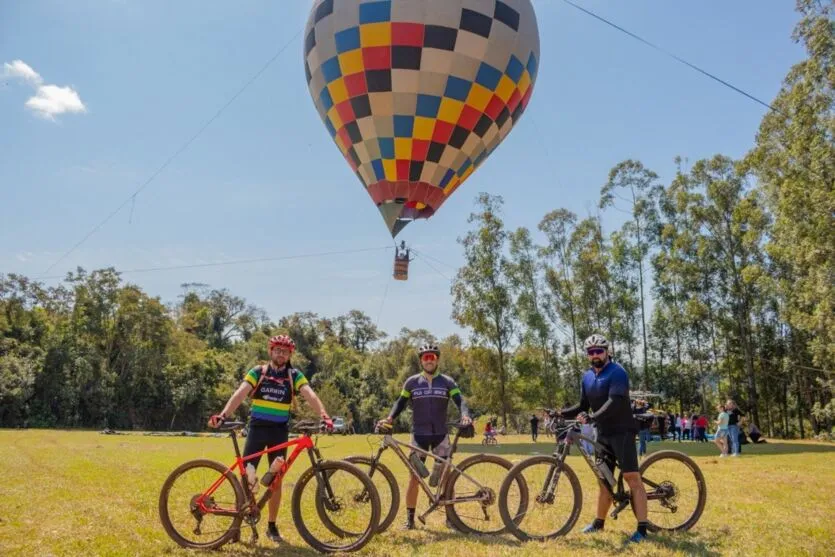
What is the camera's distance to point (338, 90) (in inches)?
635

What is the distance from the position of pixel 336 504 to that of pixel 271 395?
124 centimetres

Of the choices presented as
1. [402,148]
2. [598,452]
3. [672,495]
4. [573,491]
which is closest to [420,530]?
[573,491]

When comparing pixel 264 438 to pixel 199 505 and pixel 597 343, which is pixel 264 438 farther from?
pixel 597 343

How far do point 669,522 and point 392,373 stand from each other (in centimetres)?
7343

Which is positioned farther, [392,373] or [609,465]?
[392,373]

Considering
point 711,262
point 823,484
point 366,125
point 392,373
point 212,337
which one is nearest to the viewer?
point 823,484

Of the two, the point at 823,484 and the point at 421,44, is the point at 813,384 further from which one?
the point at 421,44

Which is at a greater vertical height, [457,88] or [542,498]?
[457,88]

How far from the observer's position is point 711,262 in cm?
3741

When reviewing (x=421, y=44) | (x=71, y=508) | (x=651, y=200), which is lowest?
(x=71, y=508)

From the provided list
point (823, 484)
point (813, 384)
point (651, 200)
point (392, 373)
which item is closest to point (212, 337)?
point (392, 373)

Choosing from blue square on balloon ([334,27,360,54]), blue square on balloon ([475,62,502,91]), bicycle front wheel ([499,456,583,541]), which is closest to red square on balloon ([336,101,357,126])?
blue square on balloon ([334,27,360,54])

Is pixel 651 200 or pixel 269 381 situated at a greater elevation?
pixel 651 200

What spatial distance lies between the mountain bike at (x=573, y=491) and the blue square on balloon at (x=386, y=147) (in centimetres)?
1120
